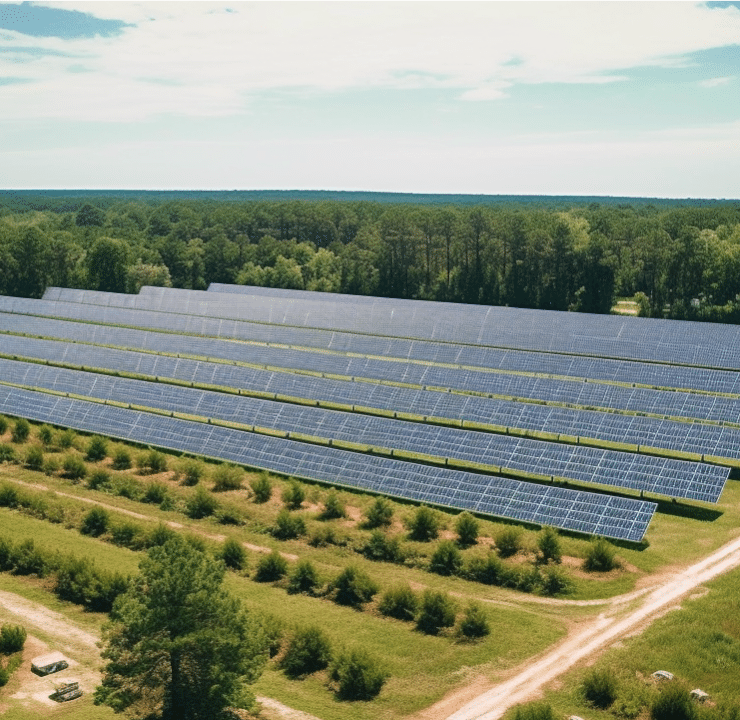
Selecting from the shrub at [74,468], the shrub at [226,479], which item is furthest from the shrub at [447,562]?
the shrub at [74,468]

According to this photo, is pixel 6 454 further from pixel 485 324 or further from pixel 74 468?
pixel 485 324

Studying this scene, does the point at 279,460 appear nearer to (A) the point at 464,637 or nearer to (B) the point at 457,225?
(A) the point at 464,637

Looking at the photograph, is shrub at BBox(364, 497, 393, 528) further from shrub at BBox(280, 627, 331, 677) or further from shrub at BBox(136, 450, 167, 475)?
shrub at BBox(136, 450, 167, 475)

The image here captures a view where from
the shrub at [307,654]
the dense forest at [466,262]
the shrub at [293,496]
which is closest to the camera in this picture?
the shrub at [307,654]

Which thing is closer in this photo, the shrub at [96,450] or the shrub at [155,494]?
the shrub at [155,494]

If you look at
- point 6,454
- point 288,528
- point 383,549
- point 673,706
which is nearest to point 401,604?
point 383,549

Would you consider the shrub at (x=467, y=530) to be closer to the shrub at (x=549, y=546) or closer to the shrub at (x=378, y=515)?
the shrub at (x=549, y=546)

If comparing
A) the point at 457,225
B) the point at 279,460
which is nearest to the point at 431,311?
the point at 457,225
